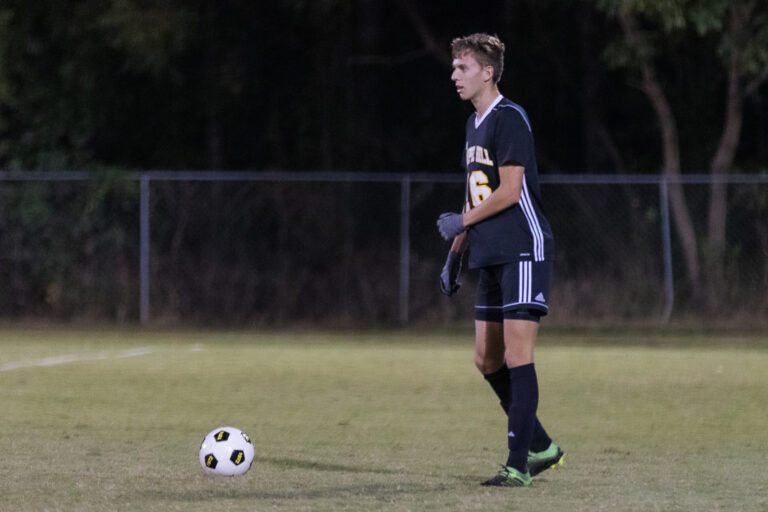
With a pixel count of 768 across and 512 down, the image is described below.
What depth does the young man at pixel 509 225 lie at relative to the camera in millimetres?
7383

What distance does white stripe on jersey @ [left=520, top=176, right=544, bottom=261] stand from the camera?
745cm

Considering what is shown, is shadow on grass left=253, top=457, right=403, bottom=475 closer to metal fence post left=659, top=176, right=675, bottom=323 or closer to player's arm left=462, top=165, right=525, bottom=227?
player's arm left=462, top=165, right=525, bottom=227

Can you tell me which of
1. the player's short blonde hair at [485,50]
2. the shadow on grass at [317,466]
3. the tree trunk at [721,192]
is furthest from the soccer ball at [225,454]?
the tree trunk at [721,192]

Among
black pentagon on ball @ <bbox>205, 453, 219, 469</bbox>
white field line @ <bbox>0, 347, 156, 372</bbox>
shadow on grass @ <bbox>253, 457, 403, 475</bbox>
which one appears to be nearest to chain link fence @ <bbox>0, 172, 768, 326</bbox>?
white field line @ <bbox>0, 347, 156, 372</bbox>

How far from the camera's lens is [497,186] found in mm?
7512

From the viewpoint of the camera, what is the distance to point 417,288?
71.1ft

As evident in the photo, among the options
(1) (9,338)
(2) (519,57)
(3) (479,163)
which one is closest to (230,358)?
(1) (9,338)

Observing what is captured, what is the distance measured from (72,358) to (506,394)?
9.05m

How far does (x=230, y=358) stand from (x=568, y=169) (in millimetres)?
11730

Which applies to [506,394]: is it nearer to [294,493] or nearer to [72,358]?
[294,493]

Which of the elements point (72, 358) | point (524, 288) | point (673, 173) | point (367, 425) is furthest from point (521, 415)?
point (673, 173)

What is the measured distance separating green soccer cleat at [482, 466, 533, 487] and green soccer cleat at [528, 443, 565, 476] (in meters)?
0.18

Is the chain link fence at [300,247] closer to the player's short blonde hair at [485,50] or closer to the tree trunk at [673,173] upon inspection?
the tree trunk at [673,173]

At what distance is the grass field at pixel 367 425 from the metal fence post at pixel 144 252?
2988 mm
